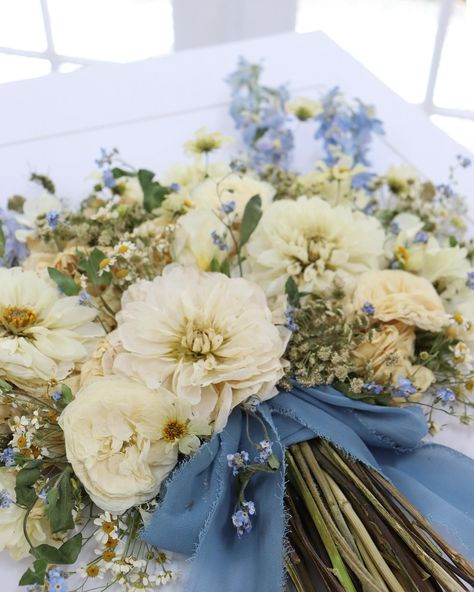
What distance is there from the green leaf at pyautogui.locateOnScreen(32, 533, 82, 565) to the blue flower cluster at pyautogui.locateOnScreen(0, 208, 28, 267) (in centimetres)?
47

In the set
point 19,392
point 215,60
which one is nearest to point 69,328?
point 19,392

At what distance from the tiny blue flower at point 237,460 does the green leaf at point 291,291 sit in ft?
0.68

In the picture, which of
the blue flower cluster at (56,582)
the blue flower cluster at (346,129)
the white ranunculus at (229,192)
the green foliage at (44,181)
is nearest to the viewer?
the blue flower cluster at (56,582)

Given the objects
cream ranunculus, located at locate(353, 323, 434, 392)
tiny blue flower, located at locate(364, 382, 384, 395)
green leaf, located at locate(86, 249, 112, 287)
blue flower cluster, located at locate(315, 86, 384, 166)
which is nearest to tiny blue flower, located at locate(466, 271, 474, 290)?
cream ranunculus, located at locate(353, 323, 434, 392)

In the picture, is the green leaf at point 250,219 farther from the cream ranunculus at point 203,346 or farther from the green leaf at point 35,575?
the green leaf at point 35,575

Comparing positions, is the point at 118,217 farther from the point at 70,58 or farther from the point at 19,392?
the point at 70,58

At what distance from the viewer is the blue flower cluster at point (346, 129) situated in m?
1.21

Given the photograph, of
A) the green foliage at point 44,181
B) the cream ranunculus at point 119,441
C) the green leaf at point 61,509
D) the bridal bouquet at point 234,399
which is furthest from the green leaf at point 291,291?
the green foliage at point 44,181

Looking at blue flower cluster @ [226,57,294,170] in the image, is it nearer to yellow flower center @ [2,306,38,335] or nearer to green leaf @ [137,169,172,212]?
green leaf @ [137,169,172,212]

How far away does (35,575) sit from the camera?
0.66m

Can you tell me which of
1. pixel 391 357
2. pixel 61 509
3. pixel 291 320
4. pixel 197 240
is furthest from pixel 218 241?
pixel 61 509

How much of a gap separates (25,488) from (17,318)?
0.63ft

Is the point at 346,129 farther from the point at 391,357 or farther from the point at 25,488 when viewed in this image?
the point at 25,488

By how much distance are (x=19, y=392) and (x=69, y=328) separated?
3.6 inches
